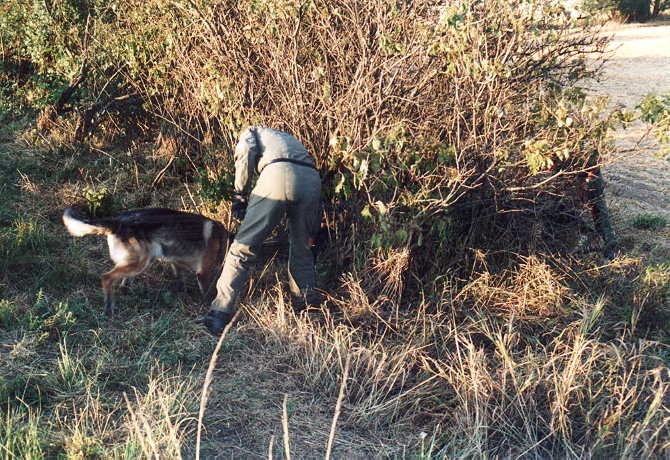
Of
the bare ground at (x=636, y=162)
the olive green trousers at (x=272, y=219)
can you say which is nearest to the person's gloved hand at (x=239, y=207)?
the olive green trousers at (x=272, y=219)

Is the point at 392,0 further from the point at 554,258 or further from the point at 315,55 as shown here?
the point at 554,258

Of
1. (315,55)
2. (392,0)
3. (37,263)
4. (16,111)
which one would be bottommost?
(37,263)

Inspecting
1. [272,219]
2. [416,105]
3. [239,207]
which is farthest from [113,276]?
[416,105]

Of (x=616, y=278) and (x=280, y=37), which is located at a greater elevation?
(x=280, y=37)

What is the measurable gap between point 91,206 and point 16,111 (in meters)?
3.52

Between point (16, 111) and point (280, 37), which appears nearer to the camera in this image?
point (280, 37)

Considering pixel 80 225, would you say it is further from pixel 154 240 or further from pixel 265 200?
pixel 265 200

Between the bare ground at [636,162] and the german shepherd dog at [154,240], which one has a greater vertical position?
the german shepherd dog at [154,240]

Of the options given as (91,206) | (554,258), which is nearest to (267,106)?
(91,206)

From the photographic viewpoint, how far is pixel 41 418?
429 centimetres

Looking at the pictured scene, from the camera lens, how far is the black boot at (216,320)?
18.6 feet

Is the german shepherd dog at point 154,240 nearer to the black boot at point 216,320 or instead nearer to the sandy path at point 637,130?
the black boot at point 216,320

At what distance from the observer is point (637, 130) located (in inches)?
510

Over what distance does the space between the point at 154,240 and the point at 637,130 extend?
10532 mm
